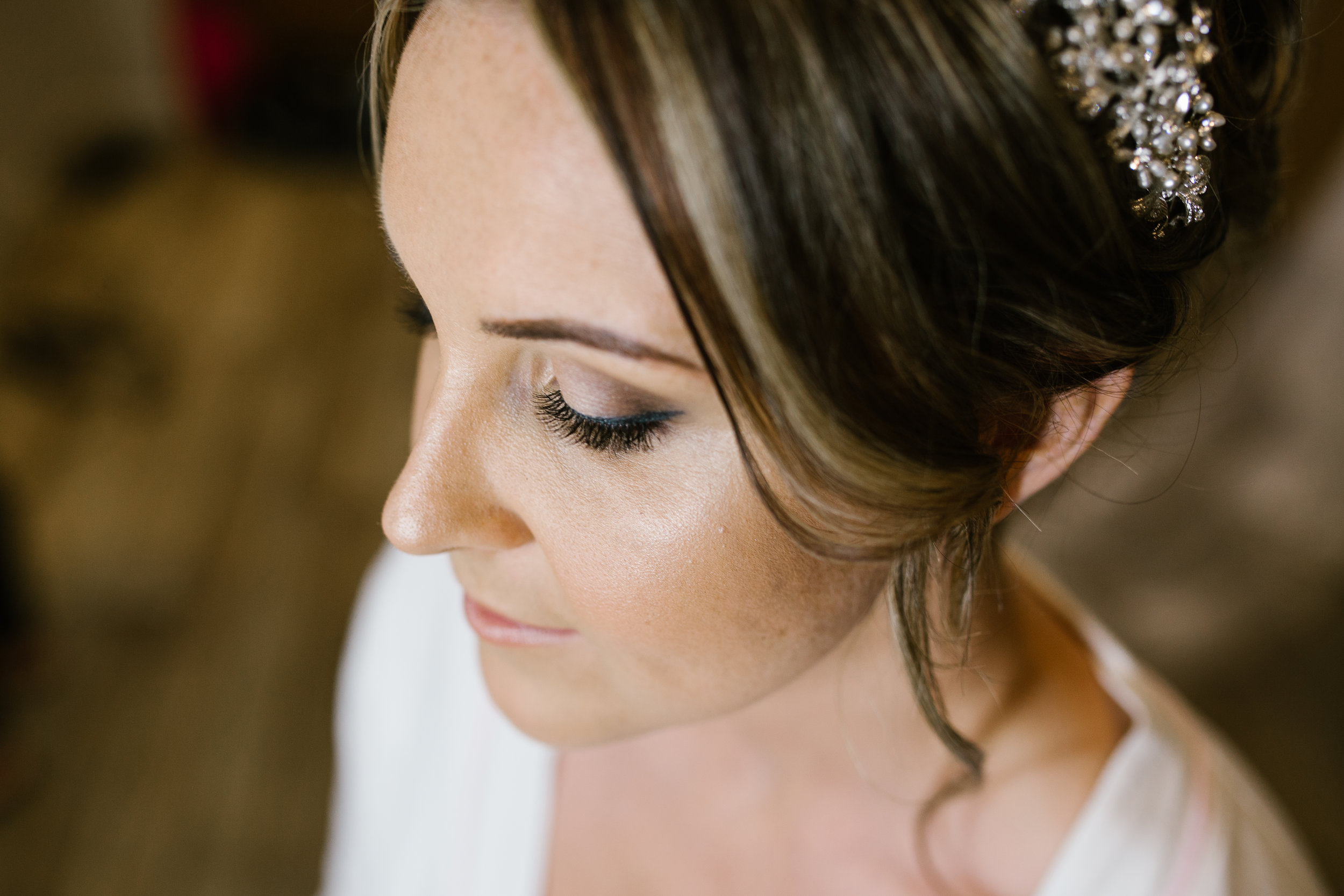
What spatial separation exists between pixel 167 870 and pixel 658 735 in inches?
53.3

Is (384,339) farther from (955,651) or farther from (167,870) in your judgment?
(955,651)

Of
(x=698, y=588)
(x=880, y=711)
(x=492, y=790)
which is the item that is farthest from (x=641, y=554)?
(x=492, y=790)

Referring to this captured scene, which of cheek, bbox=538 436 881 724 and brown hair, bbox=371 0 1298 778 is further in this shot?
cheek, bbox=538 436 881 724

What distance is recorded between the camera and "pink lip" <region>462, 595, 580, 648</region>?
2.65 ft

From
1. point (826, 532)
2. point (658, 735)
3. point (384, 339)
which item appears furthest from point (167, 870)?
point (826, 532)

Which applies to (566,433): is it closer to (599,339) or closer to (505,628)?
(599,339)

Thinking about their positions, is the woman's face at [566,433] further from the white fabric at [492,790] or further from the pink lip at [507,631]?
the white fabric at [492,790]

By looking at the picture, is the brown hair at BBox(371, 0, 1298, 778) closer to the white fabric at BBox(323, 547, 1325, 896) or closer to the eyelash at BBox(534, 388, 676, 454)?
the eyelash at BBox(534, 388, 676, 454)

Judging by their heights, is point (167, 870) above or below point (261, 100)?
below

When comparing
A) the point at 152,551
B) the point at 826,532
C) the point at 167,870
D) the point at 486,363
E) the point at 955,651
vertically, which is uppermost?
the point at 486,363

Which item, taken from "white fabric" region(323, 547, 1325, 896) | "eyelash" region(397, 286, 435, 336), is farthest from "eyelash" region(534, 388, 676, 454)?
"white fabric" region(323, 547, 1325, 896)

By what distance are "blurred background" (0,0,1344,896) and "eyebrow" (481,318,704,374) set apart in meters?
1.20

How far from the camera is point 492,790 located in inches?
46.9

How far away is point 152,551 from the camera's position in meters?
2.44
